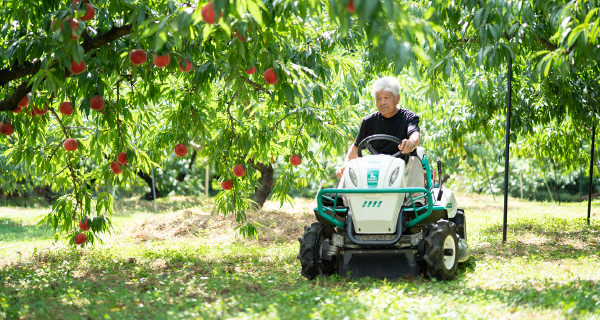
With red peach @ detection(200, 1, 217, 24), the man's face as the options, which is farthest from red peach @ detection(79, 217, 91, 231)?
red peach @ detection(200, 1, 217, 24)

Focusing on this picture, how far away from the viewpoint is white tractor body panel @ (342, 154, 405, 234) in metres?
4.77

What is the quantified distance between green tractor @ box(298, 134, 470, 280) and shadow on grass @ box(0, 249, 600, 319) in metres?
0.16

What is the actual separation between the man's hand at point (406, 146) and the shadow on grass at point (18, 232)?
26.9 ft

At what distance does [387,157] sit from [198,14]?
2.34 meters

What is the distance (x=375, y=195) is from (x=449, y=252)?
85 cm

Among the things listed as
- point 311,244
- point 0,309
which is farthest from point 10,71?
point 311,244

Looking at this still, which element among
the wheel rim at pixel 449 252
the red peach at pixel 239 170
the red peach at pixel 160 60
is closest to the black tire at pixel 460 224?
the wheel rim at pixel 449 252

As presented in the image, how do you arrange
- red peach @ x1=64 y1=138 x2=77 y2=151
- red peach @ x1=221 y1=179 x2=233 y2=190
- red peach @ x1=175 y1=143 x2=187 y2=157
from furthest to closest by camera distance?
1. red peach @ x1=221 y1=179 x2=233 y2=190
2. red peach @ x1=175 y1=143 x2=187 y2=157
3. red peach @ x1=64 y1=138 x2=77 y2=151

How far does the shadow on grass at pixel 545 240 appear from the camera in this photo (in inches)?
270

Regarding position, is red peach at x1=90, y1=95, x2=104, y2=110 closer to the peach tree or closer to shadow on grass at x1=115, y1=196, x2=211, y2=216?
the peach tree

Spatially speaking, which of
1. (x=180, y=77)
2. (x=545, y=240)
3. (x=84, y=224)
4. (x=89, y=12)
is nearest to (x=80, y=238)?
(x=84, y=224)

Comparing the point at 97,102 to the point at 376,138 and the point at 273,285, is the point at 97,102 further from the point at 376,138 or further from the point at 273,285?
the point at 376,138

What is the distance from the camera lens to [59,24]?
149 inches

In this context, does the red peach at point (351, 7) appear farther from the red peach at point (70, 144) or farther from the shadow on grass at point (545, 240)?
the shadow on grass at point (545, 240)
